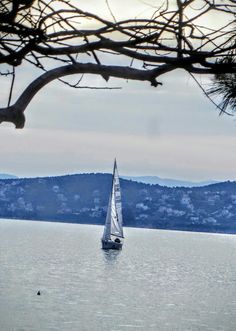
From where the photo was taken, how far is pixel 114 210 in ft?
324

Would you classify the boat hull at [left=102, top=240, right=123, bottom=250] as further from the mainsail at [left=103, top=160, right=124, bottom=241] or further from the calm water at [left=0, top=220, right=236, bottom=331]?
the mainsail at [left=103, top=160, right=124, bottom=241]

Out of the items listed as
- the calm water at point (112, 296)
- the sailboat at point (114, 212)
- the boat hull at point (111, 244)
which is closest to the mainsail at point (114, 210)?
the sailboat at point (114, 212)

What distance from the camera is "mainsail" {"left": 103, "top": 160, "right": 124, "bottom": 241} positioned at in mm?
94688

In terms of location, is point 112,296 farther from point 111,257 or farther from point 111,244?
point 111,257

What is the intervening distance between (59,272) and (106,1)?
111 metres

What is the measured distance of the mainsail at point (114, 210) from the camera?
94688 mm

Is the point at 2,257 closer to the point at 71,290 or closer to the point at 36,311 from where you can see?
the point at 71,290

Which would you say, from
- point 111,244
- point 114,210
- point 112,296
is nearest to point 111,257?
point 111,244

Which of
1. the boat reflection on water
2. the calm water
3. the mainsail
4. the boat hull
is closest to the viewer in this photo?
the calm water

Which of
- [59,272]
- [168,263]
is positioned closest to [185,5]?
[59,272]

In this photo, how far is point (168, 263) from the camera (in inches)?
5994

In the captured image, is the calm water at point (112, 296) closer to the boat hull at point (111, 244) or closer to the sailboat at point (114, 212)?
the boat hull at point (111, 244)

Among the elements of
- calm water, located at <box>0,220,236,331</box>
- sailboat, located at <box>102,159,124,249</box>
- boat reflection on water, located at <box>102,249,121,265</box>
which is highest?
sailboat, located at <box>102,159,124,249</box>

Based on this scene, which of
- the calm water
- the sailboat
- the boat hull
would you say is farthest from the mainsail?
the calm water
